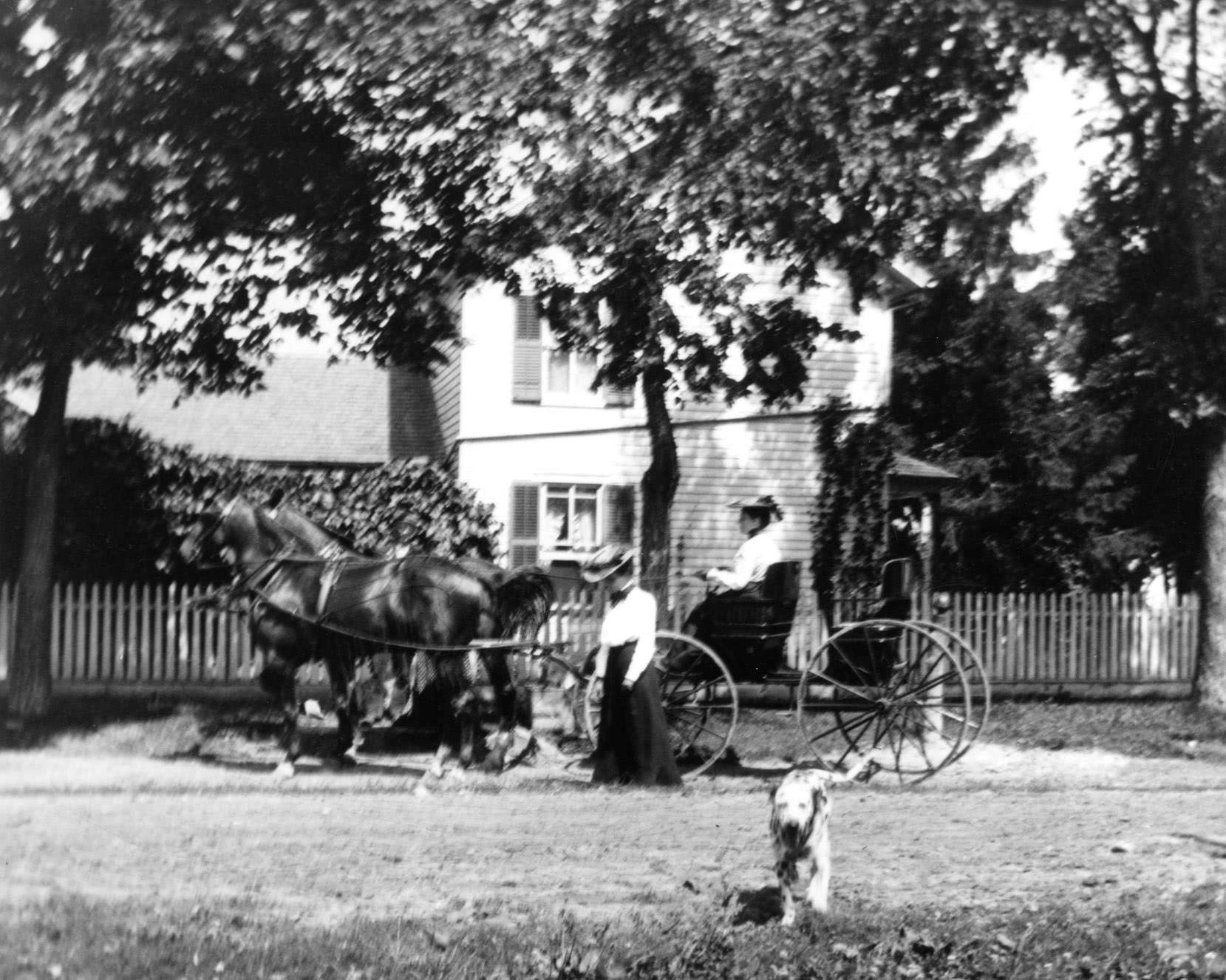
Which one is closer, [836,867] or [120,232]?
[836,867]

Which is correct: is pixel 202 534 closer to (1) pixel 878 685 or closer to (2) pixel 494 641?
(2) pixel 494 641

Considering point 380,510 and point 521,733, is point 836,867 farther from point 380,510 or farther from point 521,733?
point 380,510

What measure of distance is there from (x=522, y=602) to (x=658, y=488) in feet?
14.4

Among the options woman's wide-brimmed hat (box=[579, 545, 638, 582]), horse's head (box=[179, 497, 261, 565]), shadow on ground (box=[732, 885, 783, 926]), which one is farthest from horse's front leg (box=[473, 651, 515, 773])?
shadow on ground (box=[732, 885, 783, 926])

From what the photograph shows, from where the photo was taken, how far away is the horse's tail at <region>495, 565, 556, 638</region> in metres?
14.4

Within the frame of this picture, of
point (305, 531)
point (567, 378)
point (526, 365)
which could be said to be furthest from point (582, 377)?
point (305, 531)

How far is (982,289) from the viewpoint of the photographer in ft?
74.2

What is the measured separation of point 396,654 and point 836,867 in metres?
6.12

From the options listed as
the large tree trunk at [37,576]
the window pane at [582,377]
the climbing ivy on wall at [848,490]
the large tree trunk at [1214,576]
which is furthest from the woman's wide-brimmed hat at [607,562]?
the climbing ivy on wall at [848,490]

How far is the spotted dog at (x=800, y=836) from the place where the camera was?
7891 millimetres

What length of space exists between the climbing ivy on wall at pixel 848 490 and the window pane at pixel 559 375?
3.80 meters

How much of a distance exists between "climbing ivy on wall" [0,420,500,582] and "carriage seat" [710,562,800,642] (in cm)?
691

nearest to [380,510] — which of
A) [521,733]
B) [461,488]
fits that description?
[461,488]

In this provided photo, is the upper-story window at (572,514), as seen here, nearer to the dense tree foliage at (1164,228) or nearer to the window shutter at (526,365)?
the window shutter at (526,365)
